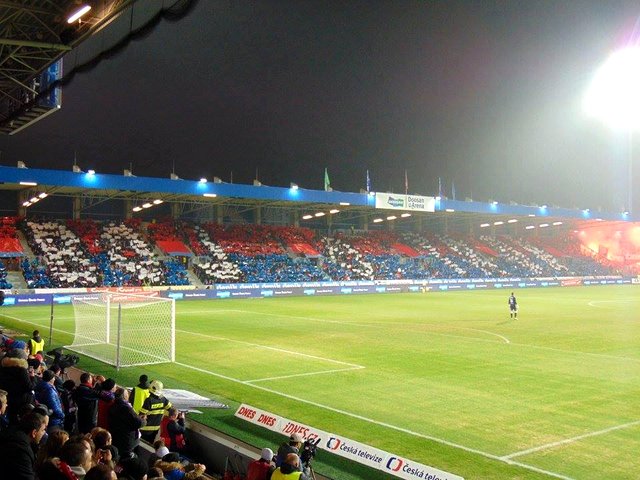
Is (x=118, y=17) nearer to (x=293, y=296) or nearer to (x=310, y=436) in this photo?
(x=310, y=436)

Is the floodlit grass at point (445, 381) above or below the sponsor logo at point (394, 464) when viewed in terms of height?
below

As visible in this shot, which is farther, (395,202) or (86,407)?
(395,202)

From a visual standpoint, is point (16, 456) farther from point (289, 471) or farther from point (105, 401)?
point (105, 401)

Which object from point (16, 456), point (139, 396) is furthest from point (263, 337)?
point (16, 456)

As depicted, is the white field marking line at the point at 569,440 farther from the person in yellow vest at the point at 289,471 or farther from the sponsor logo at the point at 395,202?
the sponsor logo at the point at 395,202

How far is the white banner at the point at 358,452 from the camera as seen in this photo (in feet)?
24.5

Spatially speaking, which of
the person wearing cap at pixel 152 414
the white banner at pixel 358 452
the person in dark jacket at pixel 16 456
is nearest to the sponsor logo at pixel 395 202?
the white banner at pixel 358 452

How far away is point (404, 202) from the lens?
54.9 meters

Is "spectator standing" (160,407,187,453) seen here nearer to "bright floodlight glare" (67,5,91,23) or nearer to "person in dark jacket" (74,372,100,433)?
"person in dark jacket" (74,372,100,433)

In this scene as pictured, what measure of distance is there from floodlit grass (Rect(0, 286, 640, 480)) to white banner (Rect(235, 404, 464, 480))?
380mm

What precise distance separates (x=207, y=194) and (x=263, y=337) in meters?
25.3

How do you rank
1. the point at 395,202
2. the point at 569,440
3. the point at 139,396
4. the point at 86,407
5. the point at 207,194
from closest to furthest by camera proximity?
the point at 86,407 < the point at 139,396 < the point at 569,440 < the point at 207,194 < the point at 395,202

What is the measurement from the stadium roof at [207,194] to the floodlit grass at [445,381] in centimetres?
1293

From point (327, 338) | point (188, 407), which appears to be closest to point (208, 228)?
point (327, 338)
